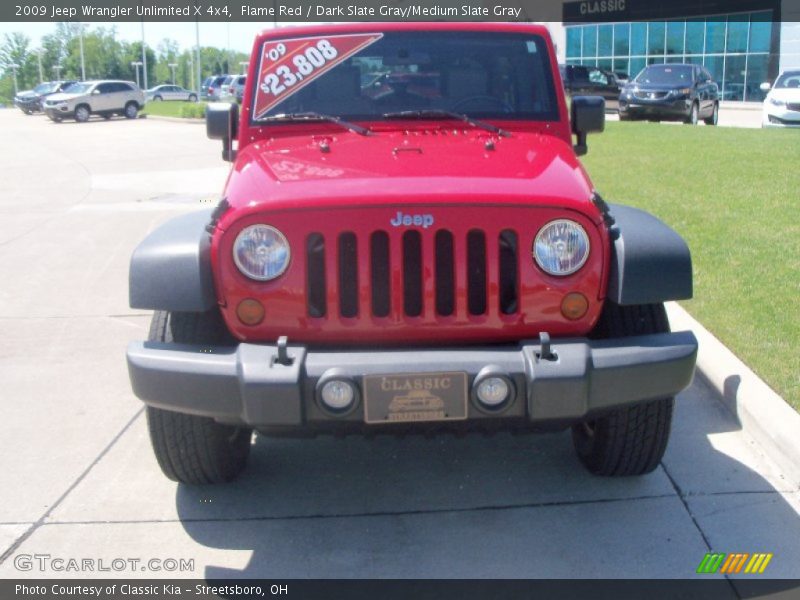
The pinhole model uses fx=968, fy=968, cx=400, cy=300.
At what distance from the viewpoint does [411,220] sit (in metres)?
3.37

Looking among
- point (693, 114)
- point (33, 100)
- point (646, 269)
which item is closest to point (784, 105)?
point (693, 114)

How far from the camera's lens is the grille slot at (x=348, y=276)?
135 inches

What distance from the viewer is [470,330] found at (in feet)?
11.2

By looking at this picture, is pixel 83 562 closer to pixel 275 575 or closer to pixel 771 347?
pixel 275 575

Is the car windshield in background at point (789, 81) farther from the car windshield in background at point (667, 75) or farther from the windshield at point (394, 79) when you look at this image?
the windshield at point (394, 79)

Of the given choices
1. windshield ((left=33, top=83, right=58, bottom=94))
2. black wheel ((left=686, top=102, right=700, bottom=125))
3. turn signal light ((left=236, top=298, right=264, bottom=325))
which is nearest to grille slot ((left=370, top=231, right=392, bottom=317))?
turn signal light ((left=236, top=298, right=264, bottom=325))

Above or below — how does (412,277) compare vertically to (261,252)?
below

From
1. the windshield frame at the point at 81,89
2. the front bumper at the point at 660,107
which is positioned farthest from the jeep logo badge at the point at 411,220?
the windshield frame at the point at 81,89

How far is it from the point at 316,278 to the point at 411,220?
0.40 metres

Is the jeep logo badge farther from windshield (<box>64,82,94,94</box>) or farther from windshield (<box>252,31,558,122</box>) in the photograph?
windshield (<box>64,82,94,94</box>)

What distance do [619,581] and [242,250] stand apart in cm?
175

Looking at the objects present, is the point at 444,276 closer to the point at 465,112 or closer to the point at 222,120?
the point at 465,112

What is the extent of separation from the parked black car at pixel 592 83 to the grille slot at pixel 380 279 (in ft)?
87.5

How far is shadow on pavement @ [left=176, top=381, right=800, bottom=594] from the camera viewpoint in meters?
3.51
